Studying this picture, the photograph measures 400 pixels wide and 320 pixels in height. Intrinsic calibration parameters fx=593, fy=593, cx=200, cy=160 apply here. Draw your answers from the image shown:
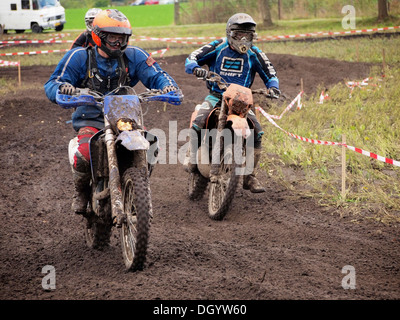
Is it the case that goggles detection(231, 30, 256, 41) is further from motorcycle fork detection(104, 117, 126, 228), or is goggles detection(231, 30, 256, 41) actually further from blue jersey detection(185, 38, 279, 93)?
motorcycle fork detection(104, 117, 126, 228)

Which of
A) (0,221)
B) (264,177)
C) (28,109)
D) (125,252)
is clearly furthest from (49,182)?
(28,109)

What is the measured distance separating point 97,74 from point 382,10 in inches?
1155

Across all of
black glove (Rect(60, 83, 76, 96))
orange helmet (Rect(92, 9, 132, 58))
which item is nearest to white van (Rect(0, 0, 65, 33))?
orange helmet (Rect(92, 9, 132, 58))

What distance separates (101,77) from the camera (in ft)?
18.4

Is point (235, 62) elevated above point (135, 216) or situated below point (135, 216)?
above

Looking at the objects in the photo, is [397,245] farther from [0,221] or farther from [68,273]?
[0,221]

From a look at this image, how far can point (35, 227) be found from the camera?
645 cm

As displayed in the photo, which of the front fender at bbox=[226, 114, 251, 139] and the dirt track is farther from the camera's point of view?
the front fender at bbox=[226, 114, 251, 139]

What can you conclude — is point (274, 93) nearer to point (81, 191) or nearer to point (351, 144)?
point (81, 191)

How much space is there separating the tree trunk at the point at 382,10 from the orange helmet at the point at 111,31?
29069mm

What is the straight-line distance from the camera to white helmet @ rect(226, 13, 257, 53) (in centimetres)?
710

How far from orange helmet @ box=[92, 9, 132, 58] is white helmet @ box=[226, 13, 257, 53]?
208 centimetres

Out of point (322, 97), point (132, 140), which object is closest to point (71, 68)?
point (132, 140)
